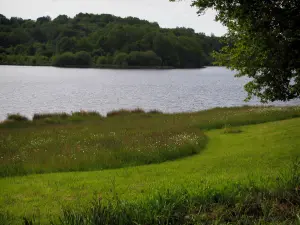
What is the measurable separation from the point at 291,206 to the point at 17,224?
20.6 ft

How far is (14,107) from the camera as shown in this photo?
5431cm

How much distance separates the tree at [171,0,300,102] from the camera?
14984 mm

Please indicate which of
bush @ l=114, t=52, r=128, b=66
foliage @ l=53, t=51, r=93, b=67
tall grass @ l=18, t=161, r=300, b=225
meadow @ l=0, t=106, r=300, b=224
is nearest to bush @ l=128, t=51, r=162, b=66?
bush @ l=114, t=52, r=128, b=66

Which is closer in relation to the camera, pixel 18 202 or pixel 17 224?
pixel 17 224

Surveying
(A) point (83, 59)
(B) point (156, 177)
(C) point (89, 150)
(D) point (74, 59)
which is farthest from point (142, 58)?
(B) point (156, 177)

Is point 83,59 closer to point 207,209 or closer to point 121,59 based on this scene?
point 121,59

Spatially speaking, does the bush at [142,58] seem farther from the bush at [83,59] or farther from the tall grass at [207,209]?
the tall grass at [207,209]

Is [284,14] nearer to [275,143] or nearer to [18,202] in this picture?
[275,143]

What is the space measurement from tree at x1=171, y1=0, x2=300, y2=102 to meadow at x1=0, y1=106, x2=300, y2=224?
11.6 ft

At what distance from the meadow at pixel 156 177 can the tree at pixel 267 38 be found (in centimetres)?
352

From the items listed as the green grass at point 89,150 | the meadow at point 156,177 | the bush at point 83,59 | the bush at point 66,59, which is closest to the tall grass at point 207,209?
the meadow at point 156,177

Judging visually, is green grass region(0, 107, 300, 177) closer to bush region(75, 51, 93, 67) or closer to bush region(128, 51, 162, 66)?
bush region(128, 51, 162, 66)

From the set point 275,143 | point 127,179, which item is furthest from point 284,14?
point 127,179

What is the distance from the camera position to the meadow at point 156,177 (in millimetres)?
7289
